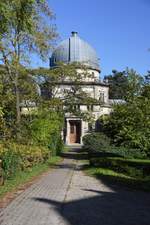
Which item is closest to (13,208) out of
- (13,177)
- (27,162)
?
Result: (13,177)

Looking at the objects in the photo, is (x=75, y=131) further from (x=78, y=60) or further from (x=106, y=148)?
(x=106, y=148)

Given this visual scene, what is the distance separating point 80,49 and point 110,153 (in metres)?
46.4

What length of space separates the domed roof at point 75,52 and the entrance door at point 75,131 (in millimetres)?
10287

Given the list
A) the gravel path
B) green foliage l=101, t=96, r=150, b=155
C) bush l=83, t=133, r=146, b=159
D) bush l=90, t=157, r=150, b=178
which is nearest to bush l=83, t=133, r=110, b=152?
bush l=83, t=133, r=146, b=159

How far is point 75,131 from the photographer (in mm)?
84750

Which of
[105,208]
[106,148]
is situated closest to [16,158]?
[105,208]

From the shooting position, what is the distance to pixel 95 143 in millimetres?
44438

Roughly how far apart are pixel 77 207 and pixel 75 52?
238 ft

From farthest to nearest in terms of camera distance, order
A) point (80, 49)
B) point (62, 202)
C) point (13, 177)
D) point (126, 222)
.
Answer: point (80, 49) → point (13, 177) → point (62, 202) → point (126, 222)

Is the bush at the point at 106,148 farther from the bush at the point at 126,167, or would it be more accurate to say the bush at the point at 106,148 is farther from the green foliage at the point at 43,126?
the bush at the point at 126,167

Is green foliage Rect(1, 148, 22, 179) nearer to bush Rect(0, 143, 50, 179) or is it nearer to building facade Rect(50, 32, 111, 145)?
bush Rect(0, 143, 50, 179)

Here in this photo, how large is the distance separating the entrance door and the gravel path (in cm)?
6640

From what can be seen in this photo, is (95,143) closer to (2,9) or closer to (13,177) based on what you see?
(13,177)

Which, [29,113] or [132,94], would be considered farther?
[29,113]
